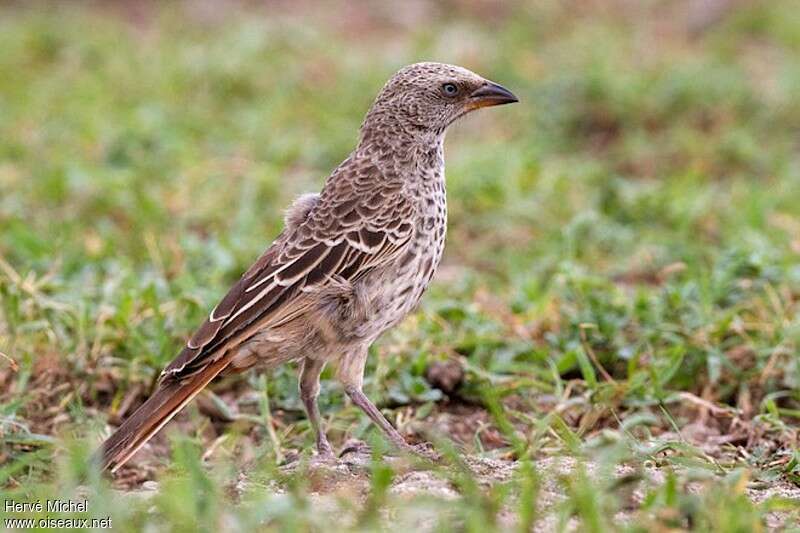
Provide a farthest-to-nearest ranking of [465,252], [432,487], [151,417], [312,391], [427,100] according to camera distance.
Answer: [465,252]
[427,100]
[312,391]
[151,417]
[432,487]

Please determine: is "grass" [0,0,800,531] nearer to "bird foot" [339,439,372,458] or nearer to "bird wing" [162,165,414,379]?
"bird foot" [339,439,372,458]

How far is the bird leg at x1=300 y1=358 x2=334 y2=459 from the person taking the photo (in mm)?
4949

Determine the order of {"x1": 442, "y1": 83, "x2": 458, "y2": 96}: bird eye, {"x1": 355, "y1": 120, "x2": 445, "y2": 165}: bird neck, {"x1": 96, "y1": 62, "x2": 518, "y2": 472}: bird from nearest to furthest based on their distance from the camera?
{"x1": 96, "y1": 62, "x2": 518, "y2": 472}: bird < {"x1": 355, "y1": 120, "x2": 445, "y2": 165}: bird neck < {"x1": 442, "y1": 83, "x2": 458, "y2": 96}: bird eye

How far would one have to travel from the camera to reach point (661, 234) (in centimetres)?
743

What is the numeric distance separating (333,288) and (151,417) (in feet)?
2.62

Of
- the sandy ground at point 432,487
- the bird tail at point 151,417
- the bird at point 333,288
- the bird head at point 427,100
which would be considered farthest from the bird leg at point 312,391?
the bird head at point 427,100

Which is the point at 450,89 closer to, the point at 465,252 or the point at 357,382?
the point at 357,382

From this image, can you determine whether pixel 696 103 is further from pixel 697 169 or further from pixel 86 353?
pixel 86 353

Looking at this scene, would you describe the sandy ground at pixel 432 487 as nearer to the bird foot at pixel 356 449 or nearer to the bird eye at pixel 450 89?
the bird foot at pixel 356 449

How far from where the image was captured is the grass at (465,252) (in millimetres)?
3979

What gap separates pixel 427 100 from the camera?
5207 millimetres

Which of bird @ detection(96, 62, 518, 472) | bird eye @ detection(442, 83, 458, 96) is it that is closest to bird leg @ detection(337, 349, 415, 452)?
bird @ detection(96, 62, 518, 472)

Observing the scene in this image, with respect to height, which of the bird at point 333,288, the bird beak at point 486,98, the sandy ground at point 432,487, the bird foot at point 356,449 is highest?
the bird beak at point 486,98

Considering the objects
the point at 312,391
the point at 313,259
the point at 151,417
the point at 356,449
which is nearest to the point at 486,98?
the point at 313,259
